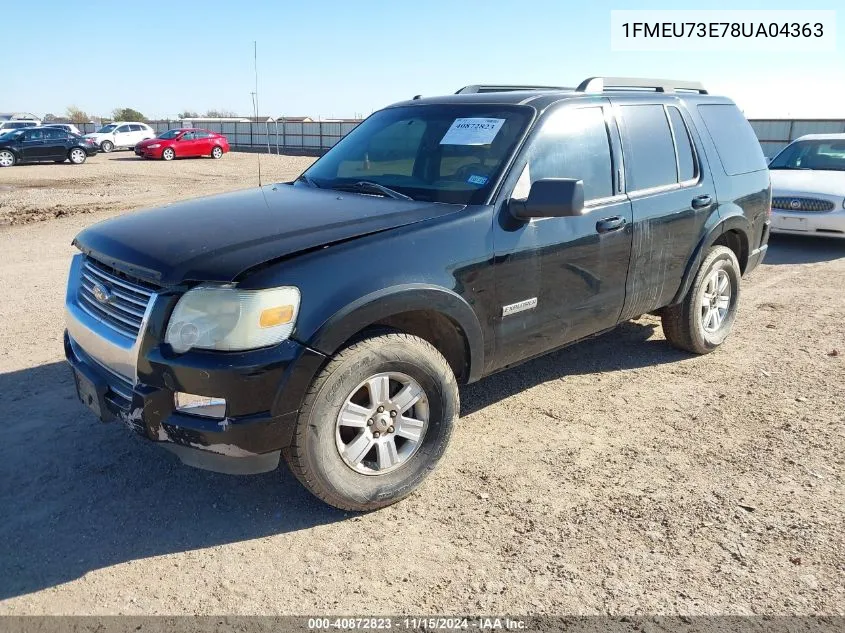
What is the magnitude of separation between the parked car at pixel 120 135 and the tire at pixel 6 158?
10088 millimetres

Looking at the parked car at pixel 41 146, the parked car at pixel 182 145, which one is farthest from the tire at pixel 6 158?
the parked car at pixel 182 145

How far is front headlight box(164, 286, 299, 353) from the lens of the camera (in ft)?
9.39

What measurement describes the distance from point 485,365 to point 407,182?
1.17 meters

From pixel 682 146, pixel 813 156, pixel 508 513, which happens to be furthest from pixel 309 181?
pixel 813 156

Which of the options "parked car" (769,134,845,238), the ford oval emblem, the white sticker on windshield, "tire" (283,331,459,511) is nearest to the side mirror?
the white sticker on windshield

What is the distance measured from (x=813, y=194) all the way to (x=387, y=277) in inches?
342

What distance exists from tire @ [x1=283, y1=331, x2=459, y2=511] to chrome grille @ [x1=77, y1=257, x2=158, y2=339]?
840 millimetres

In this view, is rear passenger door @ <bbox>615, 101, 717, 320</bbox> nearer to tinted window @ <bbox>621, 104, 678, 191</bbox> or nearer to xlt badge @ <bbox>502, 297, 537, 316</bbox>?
tinted window @ <bbox>621, 104, 678, 191</bbox>

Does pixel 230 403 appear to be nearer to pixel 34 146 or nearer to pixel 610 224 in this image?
pixel 610 224

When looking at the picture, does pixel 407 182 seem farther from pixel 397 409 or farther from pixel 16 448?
pixel 16 448

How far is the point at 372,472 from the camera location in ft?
11.0

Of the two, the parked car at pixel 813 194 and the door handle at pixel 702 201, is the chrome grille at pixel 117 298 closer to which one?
the door handle at pixel 702 201

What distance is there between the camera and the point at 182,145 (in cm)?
3247

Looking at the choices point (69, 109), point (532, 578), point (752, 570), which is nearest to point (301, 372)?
point (532, 578)
